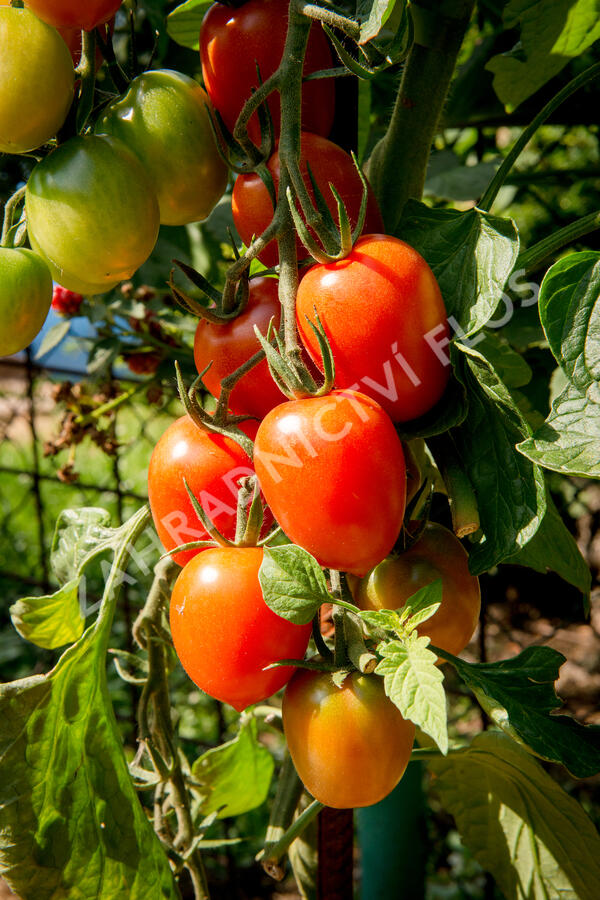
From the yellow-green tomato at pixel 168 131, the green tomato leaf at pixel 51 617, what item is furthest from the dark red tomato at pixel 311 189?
the green tomato leaf at pixel 51 617

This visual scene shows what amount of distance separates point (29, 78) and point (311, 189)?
130 mm

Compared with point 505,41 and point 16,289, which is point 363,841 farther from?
point 505,41

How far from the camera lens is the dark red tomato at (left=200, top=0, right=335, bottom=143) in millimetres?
388

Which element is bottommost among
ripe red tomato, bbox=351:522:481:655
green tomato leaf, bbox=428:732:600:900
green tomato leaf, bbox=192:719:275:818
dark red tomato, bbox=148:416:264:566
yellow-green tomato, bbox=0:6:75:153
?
green tomato leaf, bbox=192:719:275:818

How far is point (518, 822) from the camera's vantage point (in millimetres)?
542

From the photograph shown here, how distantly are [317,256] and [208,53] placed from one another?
0.53 feet

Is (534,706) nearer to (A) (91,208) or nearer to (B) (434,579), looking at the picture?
(B) (434,579)

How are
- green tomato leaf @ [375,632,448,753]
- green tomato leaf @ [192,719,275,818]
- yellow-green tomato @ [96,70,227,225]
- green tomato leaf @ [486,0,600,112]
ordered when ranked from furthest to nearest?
green tomato leaf @ [192,719,275,818] → green tomato leaf @ [486,0,600,112] → yellow-green tomato @ [96,70,227,225] → green tomato leaf @ [375,632,448,753]

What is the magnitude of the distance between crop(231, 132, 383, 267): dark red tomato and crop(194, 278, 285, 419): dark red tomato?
3cm

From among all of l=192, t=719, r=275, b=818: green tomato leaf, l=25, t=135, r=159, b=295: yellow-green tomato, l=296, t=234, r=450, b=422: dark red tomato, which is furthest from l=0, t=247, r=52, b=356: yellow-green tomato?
l=192, t=719, r=275, b=818: green tomato leaf

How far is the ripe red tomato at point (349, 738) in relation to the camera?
335 millimetres

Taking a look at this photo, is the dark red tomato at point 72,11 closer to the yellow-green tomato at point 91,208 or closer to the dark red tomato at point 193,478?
the yellow-green tomato at point 91,208

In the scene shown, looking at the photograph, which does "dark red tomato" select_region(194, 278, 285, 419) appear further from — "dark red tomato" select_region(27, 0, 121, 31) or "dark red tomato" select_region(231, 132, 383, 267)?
"dark red tomato" select_region(27, 0, 121, 31)

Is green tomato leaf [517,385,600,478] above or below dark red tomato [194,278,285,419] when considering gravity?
above
